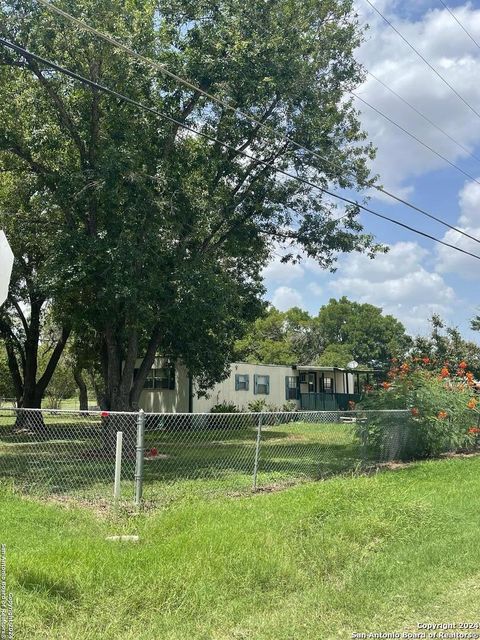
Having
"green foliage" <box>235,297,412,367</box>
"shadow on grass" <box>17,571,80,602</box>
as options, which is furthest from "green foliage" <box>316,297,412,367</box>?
"shadow on grass" <box>17,571,80,602</box>

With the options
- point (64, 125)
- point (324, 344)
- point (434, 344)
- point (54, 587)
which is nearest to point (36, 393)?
point (64, 125)

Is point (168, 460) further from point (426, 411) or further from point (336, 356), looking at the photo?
point (336, 356)

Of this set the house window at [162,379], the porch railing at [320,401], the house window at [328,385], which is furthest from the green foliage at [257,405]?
the house window at [328,385]

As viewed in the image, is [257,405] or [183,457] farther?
[257,405]

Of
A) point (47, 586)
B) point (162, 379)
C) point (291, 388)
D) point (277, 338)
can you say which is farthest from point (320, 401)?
point (277, 338)

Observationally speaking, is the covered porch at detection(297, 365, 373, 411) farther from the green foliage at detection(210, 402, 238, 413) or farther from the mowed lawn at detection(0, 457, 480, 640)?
the mowed lawn at detection(0, 457, 480, 640)

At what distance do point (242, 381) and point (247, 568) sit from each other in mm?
24408

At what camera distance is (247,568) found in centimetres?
528

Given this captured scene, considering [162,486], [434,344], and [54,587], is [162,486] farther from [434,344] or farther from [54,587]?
[434,344]

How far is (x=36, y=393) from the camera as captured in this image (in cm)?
2506

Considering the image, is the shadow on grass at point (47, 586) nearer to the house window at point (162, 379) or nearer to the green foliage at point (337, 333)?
the house window at point (162, 379)

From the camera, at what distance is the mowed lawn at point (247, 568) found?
437cm

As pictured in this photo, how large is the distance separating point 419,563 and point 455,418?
344 inches

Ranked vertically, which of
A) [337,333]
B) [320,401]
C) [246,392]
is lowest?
[320,401]
